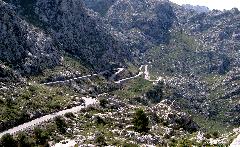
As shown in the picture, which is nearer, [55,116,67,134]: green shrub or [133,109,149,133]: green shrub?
[133,109,149,133]: green shrub

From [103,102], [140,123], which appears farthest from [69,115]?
[103,102]

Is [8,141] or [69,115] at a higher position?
[69,115]

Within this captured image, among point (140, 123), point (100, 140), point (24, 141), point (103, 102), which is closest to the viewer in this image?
point (100, 140)

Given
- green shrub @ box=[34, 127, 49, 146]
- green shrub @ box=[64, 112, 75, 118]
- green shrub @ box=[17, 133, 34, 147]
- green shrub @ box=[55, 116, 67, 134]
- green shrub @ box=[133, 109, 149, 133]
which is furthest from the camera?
green shrub @ box=[64, 112, 75, 118]

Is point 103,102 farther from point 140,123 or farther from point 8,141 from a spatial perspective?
point 8,141

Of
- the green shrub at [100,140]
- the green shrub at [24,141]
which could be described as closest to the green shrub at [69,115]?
the green shrub at [24,141]

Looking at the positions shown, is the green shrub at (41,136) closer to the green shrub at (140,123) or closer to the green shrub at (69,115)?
the green shrub at (69,115)

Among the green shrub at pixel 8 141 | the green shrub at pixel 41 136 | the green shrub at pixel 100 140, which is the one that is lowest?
the green shrub at pixel 8 141

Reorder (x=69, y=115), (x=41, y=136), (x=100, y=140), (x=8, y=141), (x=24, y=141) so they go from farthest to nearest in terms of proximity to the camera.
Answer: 1. (x=69, y=115)
2. (x=41, y=136)
3. (x=24, y=141)
4. (x=8, y=141)
5. (x=100, y=140)

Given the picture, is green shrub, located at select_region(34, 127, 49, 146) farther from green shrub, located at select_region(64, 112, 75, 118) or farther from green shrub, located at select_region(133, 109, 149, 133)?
green shrub, located at select_region(133, 109, 149, 133)

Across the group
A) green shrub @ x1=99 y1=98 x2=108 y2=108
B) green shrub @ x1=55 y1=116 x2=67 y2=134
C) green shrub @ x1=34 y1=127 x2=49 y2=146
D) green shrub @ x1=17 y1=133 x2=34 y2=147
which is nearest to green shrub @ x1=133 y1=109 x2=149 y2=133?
green shrub @ x1=55 y1=116 x2=67 y2=134

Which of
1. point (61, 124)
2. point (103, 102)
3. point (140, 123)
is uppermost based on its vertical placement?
point (140, 123)

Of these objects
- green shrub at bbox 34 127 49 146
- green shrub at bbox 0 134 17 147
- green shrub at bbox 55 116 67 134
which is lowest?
green shrub at bbox 0 134 17 147

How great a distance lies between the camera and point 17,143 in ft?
377
